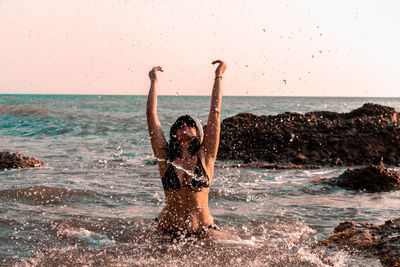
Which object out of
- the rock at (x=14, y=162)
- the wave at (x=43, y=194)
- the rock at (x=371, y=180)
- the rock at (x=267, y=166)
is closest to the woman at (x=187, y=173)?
the wave at (x=43, y=194)

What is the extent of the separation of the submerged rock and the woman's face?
6826 millimetres

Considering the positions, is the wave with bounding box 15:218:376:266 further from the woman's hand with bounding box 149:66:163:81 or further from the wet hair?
the woman's hand with bounding box 149:66:163:81

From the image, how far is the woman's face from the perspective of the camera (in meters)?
4.93

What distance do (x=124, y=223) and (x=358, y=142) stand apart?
825cm

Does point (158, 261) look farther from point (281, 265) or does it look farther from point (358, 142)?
point (358, 142)

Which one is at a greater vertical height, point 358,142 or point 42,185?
point 358,142

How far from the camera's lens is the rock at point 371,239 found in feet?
14.7

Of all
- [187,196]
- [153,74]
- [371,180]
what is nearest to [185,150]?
[187,196]

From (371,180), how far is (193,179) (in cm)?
496

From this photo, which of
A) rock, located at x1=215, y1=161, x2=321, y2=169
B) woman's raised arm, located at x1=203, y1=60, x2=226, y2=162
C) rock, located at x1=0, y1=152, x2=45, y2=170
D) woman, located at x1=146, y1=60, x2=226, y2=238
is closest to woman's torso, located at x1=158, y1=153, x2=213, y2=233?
woman, located at x1=146, y1=60, x2=226, y2=238

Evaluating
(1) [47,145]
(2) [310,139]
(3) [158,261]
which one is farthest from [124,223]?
(1) [47,145]

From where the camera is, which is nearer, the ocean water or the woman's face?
the ocean water

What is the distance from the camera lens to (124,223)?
6320 millimetres

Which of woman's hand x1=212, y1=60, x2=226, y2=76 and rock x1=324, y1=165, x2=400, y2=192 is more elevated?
woman's hand x1=212, y1=60, x2=226, y2=76
